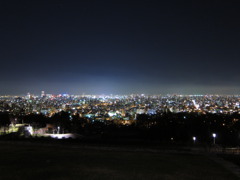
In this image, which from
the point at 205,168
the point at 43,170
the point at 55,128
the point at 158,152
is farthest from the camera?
the point at 55,128

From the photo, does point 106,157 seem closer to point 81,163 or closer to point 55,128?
point 81,163

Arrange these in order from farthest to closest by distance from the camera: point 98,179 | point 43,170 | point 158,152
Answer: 1. point 158,152
2. point 43,170
3. point 98,179

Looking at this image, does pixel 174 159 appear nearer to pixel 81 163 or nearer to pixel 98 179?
pixel 81 163

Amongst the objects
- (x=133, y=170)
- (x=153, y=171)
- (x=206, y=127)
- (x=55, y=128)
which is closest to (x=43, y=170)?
(x=133, y=170)

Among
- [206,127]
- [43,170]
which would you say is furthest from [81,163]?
[206,127]

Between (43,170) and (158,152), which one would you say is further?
(158,152)

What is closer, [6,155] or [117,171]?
[117,171]
